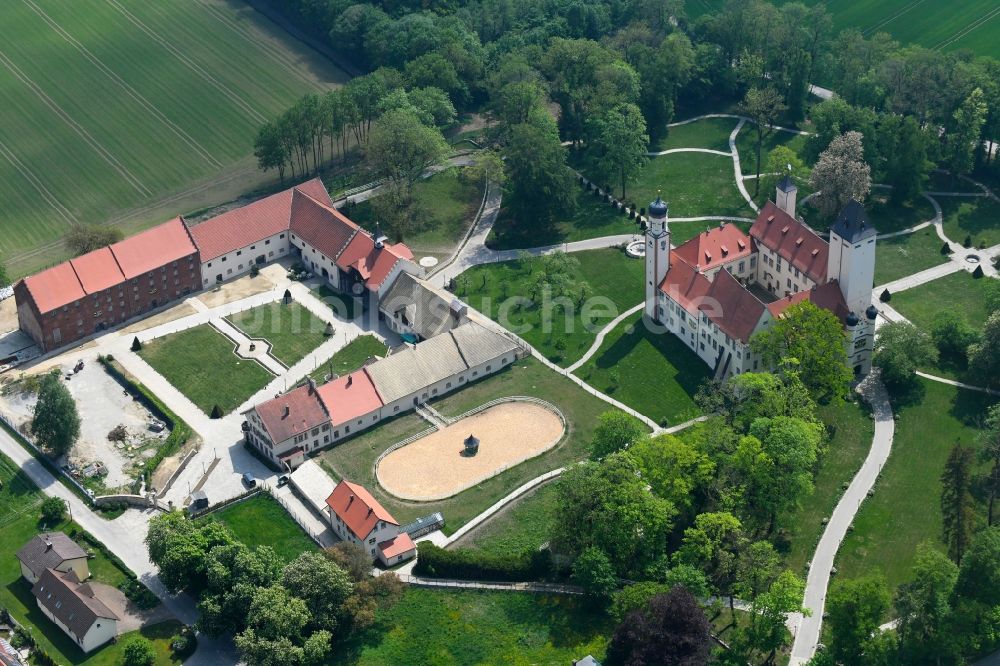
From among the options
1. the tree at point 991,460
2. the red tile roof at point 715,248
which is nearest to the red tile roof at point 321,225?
the red tile roof at point 715,248

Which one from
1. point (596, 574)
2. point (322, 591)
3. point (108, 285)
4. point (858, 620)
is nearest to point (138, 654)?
point (322, 591)

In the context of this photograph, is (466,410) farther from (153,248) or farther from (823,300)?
(153,248)

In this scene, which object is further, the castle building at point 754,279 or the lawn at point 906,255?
the lawn at point 906,255

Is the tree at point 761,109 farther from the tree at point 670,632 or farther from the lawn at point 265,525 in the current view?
the tree at point 670,632

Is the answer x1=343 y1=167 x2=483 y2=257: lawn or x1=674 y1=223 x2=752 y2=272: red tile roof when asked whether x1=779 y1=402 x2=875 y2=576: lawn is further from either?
x1=343 y1=167 x2=483 y2=257: lawn

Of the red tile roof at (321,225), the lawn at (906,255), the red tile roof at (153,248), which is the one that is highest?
the red tile roof at (153,248)

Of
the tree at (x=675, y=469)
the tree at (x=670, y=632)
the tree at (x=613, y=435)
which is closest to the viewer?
the tree at (x=670, y=632)

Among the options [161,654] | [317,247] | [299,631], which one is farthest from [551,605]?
[317,247]
